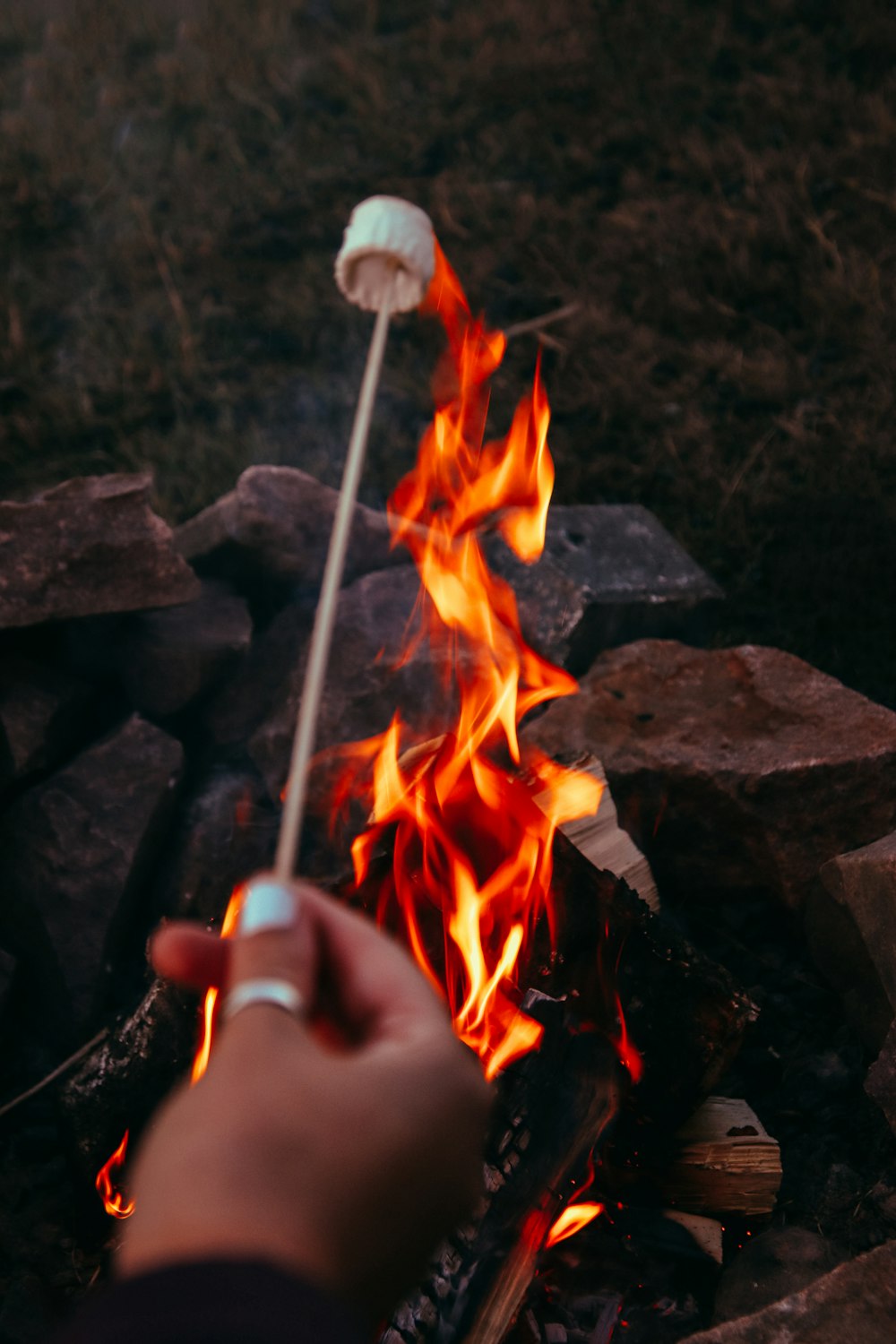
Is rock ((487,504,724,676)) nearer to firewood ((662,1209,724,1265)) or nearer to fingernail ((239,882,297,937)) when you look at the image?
firewood ((662,1209,724,1265))

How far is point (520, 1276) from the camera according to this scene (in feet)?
6.02

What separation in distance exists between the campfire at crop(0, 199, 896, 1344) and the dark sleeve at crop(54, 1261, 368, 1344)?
18.7 inches

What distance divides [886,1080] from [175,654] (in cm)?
254

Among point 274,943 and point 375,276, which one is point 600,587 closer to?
point 375,276

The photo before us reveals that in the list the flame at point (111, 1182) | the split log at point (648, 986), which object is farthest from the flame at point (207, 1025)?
the split log at point (648, 986)

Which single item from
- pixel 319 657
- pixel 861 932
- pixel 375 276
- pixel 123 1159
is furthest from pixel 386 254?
pixel 123 1159

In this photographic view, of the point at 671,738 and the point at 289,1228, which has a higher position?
the point at 289,1228

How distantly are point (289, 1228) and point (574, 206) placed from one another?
23.4 feet

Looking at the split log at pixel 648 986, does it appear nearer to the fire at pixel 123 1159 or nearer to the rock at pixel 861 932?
the rock at pixel 861 932

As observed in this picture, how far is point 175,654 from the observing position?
134 inches

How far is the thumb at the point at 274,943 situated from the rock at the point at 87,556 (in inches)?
93.8

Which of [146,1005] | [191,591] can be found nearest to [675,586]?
[191,591]

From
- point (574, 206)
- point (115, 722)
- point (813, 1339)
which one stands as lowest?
point (115, 722)

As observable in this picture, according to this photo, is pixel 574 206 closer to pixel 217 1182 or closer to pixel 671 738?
pixel 671 738
